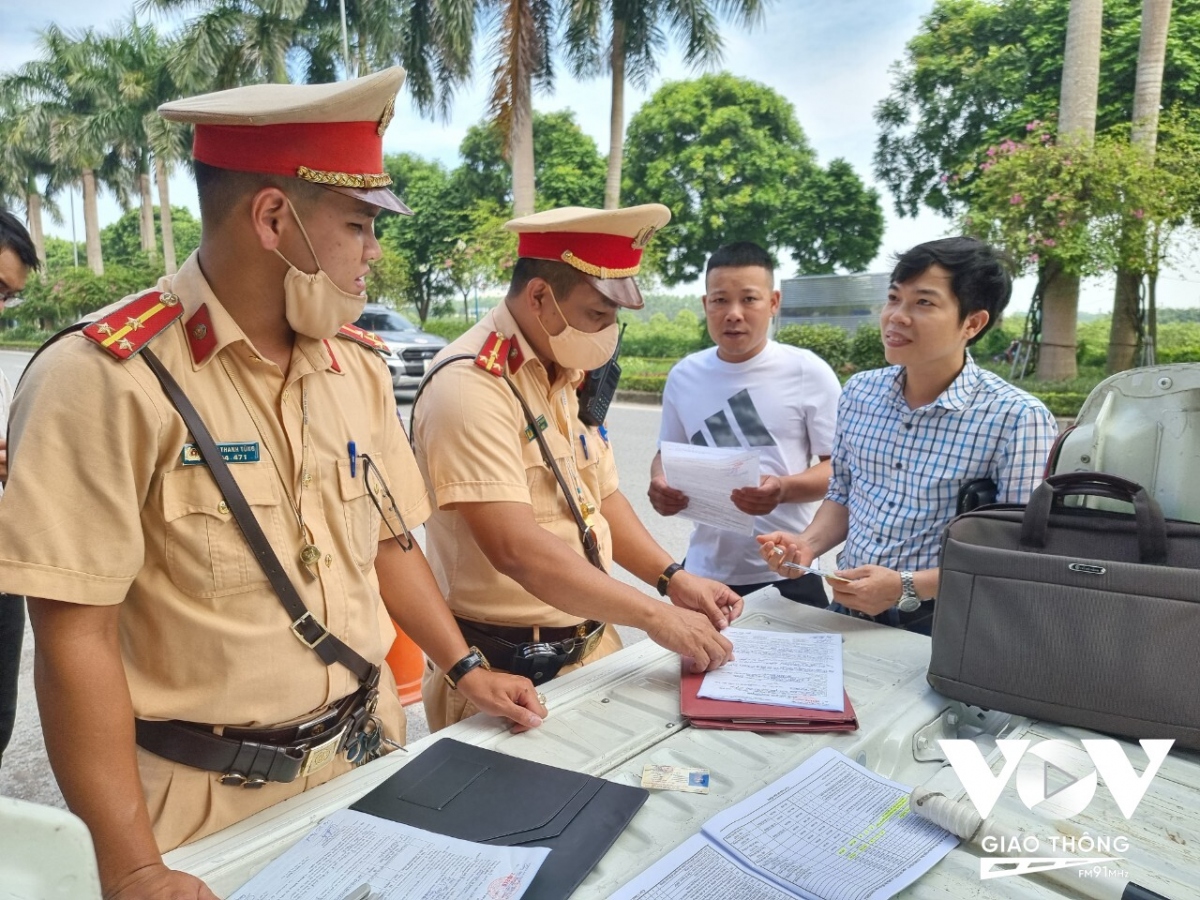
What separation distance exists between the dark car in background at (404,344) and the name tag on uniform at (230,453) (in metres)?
11.5

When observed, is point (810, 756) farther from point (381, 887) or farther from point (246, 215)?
point (246, 215)

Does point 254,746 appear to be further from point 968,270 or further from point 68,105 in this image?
point 68,105

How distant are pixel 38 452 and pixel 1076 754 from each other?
5.11ft

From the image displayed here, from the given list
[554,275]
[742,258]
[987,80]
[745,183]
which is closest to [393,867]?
[554,275]

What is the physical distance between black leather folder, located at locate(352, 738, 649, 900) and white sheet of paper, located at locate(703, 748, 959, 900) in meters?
0.16

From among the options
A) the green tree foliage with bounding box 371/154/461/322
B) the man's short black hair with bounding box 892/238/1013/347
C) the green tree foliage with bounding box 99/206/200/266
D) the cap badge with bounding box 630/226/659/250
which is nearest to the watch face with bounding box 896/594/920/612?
the man's short black hair with bounding box 892/238/1013/347

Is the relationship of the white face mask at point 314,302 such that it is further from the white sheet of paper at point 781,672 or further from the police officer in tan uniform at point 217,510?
the white sheet of paper at point 781,672

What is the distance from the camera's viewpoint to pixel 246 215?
119cm

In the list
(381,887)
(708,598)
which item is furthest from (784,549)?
(381,887)

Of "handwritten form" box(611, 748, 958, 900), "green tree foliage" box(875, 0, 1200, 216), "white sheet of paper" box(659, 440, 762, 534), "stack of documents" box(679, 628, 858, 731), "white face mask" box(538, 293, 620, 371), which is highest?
"green tree foliage" box(875, 0, 1200, 216)

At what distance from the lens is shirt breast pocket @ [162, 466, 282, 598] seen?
1.11 metres

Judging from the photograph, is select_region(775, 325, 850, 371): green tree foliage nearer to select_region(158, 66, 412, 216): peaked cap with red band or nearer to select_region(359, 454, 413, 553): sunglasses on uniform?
select_region(359, 454, 413, 553): sunglasses on uniform

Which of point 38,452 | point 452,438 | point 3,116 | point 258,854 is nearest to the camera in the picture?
point 38,452

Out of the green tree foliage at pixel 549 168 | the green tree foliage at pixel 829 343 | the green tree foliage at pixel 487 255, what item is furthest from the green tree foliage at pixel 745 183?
the green tree foliage at pixel 829 343
